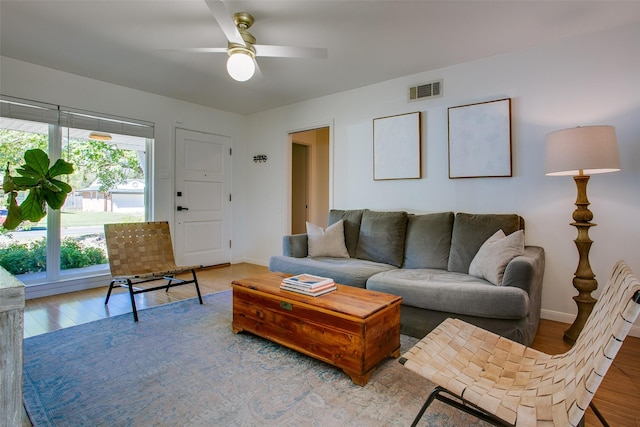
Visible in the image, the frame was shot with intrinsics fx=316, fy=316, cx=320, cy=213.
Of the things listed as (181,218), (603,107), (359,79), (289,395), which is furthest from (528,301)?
(181,218)

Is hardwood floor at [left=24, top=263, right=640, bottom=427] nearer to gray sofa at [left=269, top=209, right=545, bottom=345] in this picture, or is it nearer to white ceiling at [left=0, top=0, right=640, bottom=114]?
gray sofa at [left=269, top=209, right=545, bottom=345]

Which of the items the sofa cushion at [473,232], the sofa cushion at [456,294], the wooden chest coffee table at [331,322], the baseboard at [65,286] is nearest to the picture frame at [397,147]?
the sofa cushion at [473,232]

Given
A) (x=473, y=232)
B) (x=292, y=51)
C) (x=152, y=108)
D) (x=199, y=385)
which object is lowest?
(x=199, y=385)

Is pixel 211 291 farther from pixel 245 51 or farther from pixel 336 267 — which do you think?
pixel 245 51

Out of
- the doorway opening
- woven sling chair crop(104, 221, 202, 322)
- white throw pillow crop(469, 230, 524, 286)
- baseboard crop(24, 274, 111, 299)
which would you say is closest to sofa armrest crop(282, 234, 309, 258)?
woven sling chair crop(104, 221, 202, 322)

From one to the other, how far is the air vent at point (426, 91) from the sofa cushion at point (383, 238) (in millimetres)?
1323

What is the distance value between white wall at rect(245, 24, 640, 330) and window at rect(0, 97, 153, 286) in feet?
9.45

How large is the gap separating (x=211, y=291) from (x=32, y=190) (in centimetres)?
256

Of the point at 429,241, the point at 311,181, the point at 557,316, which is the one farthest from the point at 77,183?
the point at 557,316

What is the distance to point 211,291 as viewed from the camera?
3600 mm

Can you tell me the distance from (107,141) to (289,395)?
12.7ft

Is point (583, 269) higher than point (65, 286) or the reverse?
higher

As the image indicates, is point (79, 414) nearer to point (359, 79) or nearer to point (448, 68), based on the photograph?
point (359, 79)

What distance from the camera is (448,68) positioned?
3.33 m
